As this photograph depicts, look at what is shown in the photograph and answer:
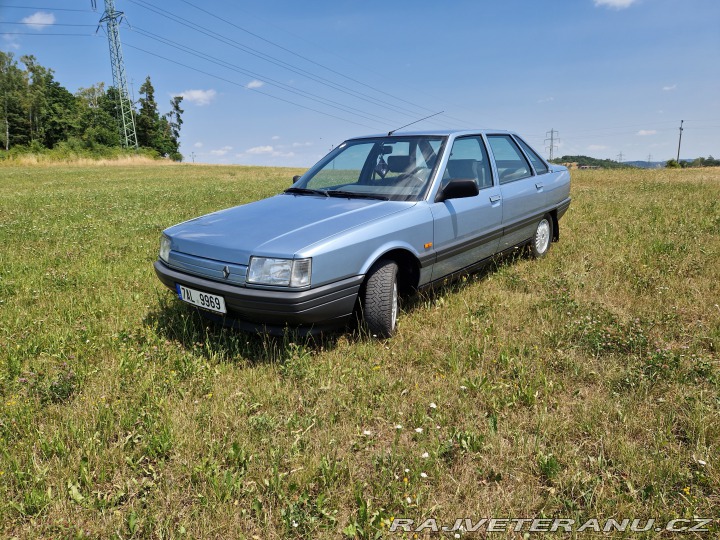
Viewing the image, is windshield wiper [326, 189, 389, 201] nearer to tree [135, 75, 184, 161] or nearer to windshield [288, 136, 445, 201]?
windshield [288, 136, 445, 201]

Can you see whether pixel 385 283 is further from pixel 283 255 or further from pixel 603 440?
pixel 603 440

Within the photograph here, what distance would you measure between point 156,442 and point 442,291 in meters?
2.96

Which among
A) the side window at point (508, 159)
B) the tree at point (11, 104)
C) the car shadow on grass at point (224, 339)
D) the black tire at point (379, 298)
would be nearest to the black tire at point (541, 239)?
the side window at point (508, 159)

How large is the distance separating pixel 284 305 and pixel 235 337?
33.4 inches

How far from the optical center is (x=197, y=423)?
2.44 m

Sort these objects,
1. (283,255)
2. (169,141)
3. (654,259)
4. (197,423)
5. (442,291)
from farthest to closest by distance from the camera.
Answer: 1. (169,141)
2. (654,259)
3. (442,291)
4. (283,255)
5. (197,423)

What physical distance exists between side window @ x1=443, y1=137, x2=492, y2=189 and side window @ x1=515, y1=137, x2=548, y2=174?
1160 mm

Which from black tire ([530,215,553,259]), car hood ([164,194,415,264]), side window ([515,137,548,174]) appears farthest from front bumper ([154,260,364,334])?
side window ([515,137,548,174])

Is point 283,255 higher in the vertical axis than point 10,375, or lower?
higher

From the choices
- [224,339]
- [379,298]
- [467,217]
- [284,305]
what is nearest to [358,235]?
[379,298]

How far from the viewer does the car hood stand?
9.66 ft

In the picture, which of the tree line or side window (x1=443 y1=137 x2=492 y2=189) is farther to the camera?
the tree line

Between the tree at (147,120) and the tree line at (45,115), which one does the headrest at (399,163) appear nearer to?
the tree line at (45,115)

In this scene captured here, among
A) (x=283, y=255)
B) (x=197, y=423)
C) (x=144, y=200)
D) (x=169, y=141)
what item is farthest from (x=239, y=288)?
(x=169, y=141)
